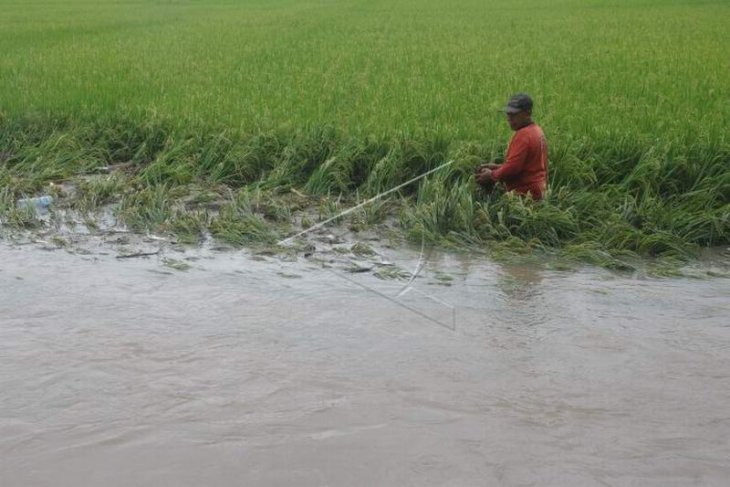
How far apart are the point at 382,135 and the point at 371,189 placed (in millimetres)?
779

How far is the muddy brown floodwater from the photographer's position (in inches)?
139

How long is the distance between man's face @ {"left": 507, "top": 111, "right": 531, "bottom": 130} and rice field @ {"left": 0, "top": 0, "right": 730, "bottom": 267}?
49 centimetres

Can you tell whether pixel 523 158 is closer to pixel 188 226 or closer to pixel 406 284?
pixel 406 284

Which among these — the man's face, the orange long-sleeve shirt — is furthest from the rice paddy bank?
the man's face

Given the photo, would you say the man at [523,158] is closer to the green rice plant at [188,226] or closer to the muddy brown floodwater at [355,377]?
the muddy brown floodwater at [355,377]

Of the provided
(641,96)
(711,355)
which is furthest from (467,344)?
(641,96)

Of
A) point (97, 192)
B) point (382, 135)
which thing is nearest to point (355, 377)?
point (97, 192)

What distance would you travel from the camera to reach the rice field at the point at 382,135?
21.7ft

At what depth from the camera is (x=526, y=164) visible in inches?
251

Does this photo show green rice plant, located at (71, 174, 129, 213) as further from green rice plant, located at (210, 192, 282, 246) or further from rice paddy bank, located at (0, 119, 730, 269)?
green rice plant, located at (210, 192, 282, 246)

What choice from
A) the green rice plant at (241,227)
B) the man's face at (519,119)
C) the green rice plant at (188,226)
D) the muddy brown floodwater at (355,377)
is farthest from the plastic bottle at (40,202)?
the man's face at (519,119)

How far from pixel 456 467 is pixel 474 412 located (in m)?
0.46

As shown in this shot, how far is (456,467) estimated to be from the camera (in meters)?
3.51

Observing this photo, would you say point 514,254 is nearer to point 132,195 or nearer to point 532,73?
point 132,195
